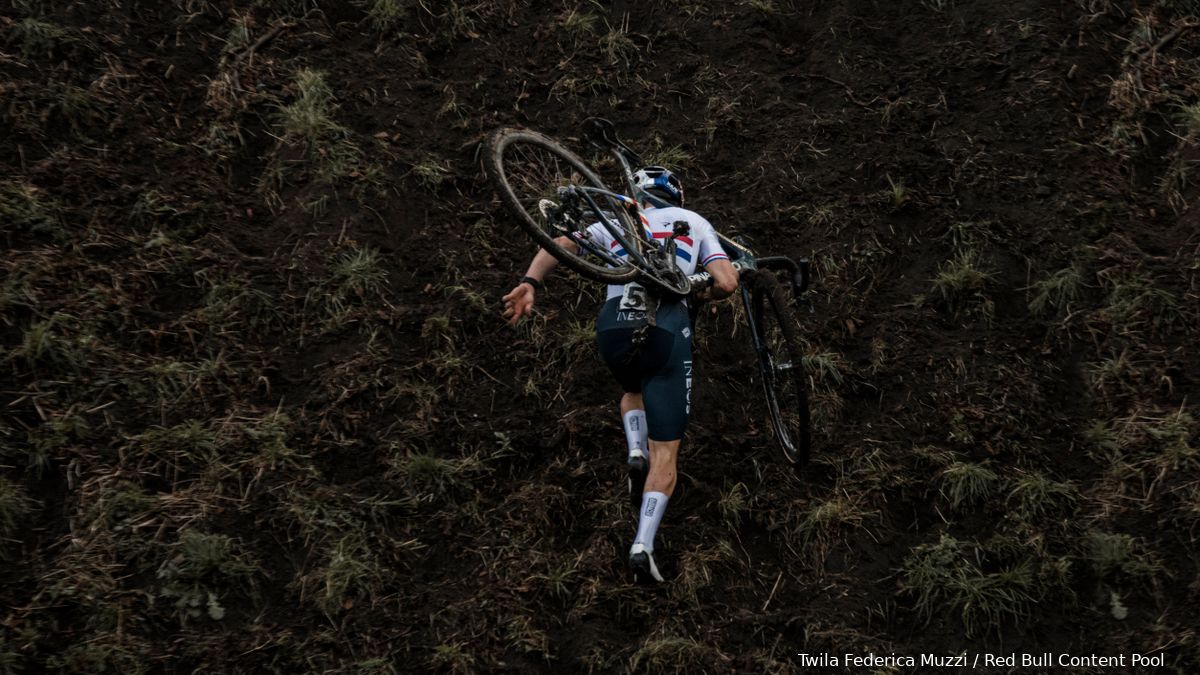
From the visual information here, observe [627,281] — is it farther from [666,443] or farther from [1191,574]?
[1191,574]

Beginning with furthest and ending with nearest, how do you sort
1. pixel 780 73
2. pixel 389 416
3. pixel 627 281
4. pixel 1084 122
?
pixel 780 73, pixel 1084 122, pixel 389 416, pixel 627 281

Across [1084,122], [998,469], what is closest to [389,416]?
[998,469]

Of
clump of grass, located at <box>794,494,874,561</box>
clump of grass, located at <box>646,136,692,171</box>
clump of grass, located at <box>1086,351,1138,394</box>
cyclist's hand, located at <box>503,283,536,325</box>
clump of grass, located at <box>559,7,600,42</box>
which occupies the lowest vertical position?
clump of grass, located at <box>794,494,874,561</box>

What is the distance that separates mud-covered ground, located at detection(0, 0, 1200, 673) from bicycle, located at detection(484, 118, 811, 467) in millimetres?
333

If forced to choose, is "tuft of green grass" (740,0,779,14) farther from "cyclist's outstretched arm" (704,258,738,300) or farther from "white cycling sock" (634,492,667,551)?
"white cycling sock" (634,492,667,551)

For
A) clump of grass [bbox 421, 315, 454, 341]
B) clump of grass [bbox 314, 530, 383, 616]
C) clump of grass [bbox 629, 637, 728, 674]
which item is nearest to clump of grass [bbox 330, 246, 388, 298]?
clump of grass [bbox 421, 315, 454, 341]

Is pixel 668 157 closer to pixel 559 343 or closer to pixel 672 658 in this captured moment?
pixel 559 343

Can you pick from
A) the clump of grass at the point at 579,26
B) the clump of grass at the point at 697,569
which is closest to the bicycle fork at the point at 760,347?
the clump of grass at the point at 697,569

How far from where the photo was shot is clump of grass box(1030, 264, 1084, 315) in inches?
303

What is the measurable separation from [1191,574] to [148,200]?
7362 mm

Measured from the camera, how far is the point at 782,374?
7.70 meters

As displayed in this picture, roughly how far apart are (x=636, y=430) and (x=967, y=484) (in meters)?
2.20

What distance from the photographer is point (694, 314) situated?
21.8 feet

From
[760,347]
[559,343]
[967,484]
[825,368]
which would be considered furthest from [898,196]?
[559,343]
